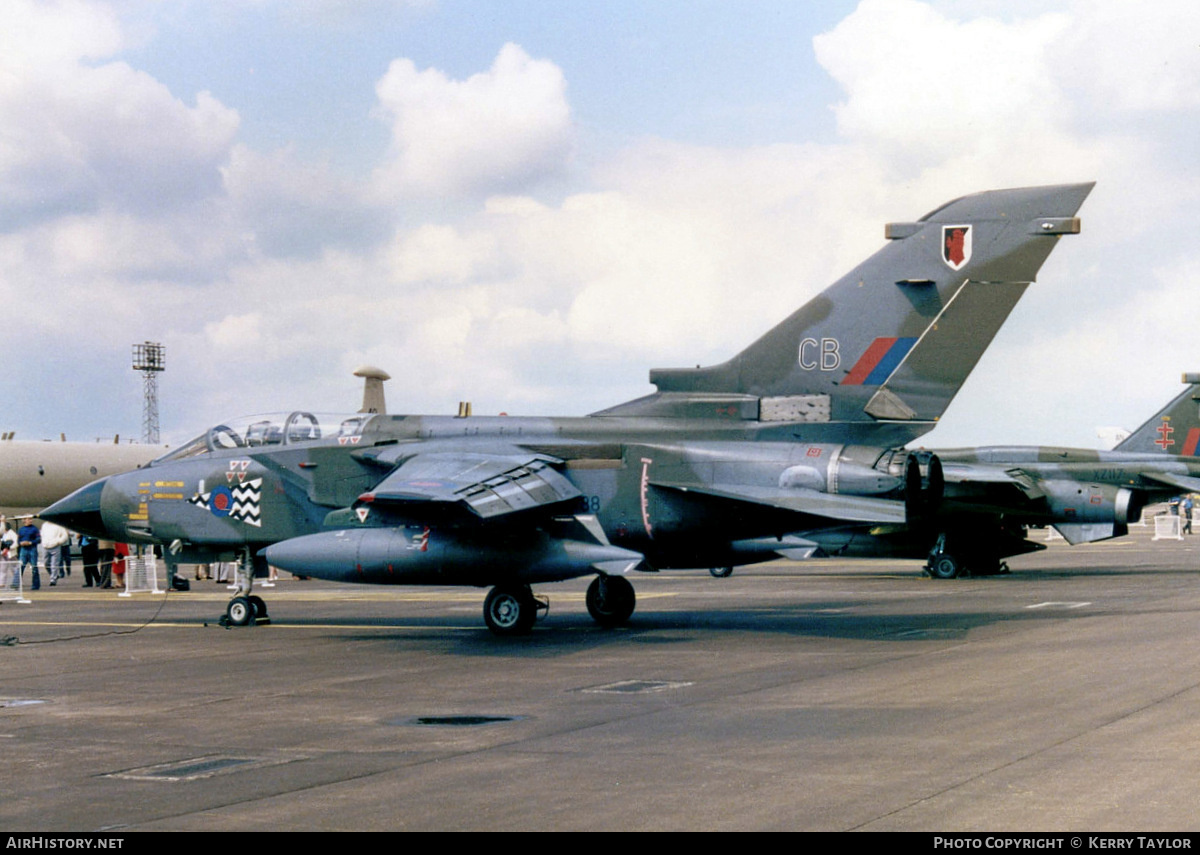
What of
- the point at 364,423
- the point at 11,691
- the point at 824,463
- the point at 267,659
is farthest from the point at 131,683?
the point at 824,463

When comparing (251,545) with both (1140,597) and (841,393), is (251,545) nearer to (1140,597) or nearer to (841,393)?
(841,393)

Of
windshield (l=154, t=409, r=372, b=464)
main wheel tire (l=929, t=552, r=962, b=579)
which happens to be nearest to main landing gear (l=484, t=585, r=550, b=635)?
windshield (l=154, t=409, r=372, b=464)

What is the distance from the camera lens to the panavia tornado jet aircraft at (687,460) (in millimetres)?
17375

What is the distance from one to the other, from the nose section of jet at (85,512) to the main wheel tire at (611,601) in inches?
317

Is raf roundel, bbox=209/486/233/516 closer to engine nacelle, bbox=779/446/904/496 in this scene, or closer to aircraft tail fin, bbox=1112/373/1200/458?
engine nacelle, bbox=779/446/904/496

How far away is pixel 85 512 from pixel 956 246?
14290mm

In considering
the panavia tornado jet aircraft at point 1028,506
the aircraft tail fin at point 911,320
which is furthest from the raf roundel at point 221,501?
the panavia tornado jet aircraft at point 1028,506

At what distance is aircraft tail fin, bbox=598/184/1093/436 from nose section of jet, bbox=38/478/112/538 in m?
10.1

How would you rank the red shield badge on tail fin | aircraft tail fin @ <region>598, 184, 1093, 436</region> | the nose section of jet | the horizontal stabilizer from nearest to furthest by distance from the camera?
aircraft tail fin @ <region>598, 184, 1093, 436</region>, the red shield badge on tail fin, the nose section of jet, the horizontal stabilizer

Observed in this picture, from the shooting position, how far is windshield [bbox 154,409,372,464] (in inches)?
789

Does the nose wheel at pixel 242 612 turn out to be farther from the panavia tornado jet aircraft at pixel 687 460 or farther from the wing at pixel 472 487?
the wing at pixel 472 487

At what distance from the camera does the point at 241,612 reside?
20.7 metres

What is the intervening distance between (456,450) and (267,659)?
4.15 metres

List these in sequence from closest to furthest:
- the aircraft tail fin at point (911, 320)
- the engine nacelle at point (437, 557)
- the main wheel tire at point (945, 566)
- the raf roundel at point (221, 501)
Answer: the engine nacelle at point (437, 557) < the aircraft tail fin at point (911, 320) < the raf roundel at point (221, 501) < the main wheel tire at point (945, 566)
